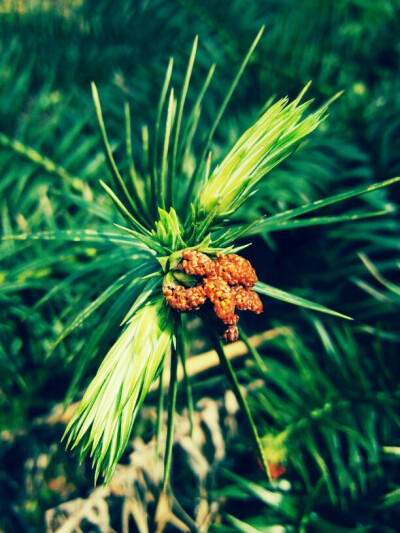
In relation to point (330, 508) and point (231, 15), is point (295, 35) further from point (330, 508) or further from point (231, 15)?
point (330, 508)

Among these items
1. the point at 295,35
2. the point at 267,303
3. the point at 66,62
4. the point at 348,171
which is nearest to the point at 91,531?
the point at 267,303

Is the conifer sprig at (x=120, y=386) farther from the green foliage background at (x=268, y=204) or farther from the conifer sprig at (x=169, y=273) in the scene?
the green foliage background at (x=268, y=204)

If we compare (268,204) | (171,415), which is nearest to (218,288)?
(171,415)

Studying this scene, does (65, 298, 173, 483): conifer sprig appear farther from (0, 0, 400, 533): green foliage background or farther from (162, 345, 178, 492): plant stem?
(0, 0, 400, 533): green foliage background

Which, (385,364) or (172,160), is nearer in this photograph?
(172,160)

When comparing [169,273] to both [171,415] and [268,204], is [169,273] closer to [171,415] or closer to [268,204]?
[171,415]
